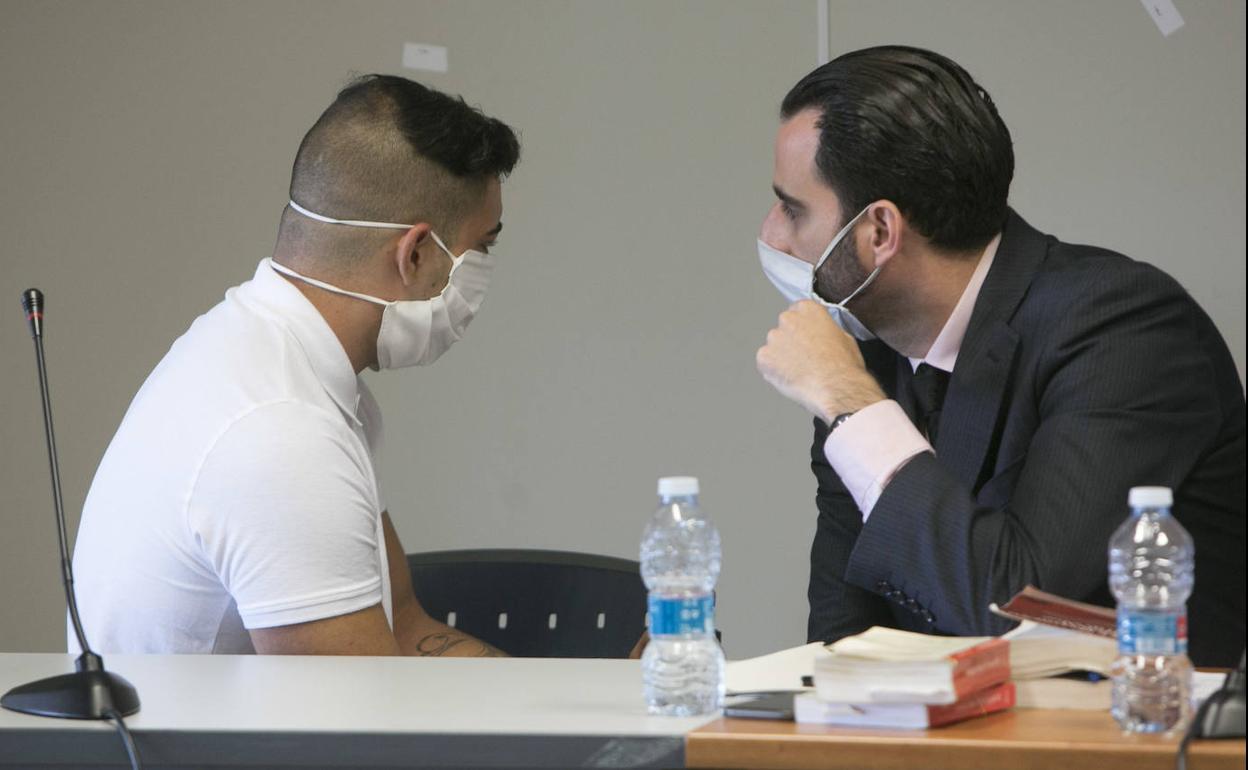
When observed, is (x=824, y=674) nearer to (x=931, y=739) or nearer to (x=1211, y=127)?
(x=931, y=739)

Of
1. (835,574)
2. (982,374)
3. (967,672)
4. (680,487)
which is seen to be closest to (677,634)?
(680,487)

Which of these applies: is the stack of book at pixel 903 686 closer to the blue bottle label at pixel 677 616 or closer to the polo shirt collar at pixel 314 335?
the blue bottle label at pixel 677 616

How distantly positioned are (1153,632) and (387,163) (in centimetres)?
134

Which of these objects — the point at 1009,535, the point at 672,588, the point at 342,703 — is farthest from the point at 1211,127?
the point at 342,703

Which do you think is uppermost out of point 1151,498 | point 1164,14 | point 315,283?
point 1164,14

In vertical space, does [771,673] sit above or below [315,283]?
below

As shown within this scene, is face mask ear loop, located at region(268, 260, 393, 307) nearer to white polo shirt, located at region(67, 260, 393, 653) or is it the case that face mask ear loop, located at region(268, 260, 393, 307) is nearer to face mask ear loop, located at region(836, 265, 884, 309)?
white polo shirt, located at region(67, 260, 393, 653)

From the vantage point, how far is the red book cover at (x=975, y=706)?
1075 millimetres

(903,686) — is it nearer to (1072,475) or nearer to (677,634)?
(677,634)

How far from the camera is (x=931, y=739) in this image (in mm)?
1031

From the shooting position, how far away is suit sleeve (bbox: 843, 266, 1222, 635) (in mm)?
1510

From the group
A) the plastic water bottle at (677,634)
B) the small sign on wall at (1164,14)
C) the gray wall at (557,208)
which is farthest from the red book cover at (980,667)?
the small sign on wall at (1164,14)

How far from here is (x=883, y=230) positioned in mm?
1960

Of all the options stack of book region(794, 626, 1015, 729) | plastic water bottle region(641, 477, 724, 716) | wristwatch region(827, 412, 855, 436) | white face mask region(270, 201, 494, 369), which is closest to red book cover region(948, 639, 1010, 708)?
stack of book region(794, 626, 1015, 729)
